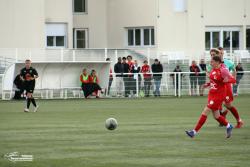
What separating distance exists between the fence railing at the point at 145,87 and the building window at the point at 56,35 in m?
15.2

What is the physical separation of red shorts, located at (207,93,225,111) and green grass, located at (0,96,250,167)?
2.07ft

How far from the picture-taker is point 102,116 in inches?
1062

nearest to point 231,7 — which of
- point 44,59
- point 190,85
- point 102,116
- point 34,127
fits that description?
point 44,59

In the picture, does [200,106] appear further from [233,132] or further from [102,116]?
[233,132]

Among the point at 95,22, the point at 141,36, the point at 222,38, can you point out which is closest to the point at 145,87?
the point at 141,36

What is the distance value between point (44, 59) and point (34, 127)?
29855 mm

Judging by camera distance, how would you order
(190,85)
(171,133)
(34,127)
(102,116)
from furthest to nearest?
(190,85) < (102,116) < (34,127) < (171,133)

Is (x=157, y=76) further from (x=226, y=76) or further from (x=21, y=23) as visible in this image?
(x=226, y=76)

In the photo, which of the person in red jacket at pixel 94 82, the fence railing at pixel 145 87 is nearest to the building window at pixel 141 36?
the fence railing at pixel 145 87

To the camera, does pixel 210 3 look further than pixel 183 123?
Yes

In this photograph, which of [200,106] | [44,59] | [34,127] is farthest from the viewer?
[44,59]

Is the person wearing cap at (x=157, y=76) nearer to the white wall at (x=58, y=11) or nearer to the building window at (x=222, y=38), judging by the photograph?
the white wall at (x=58, y=11)

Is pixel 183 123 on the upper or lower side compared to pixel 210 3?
lower

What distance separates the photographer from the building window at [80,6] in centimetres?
6109
